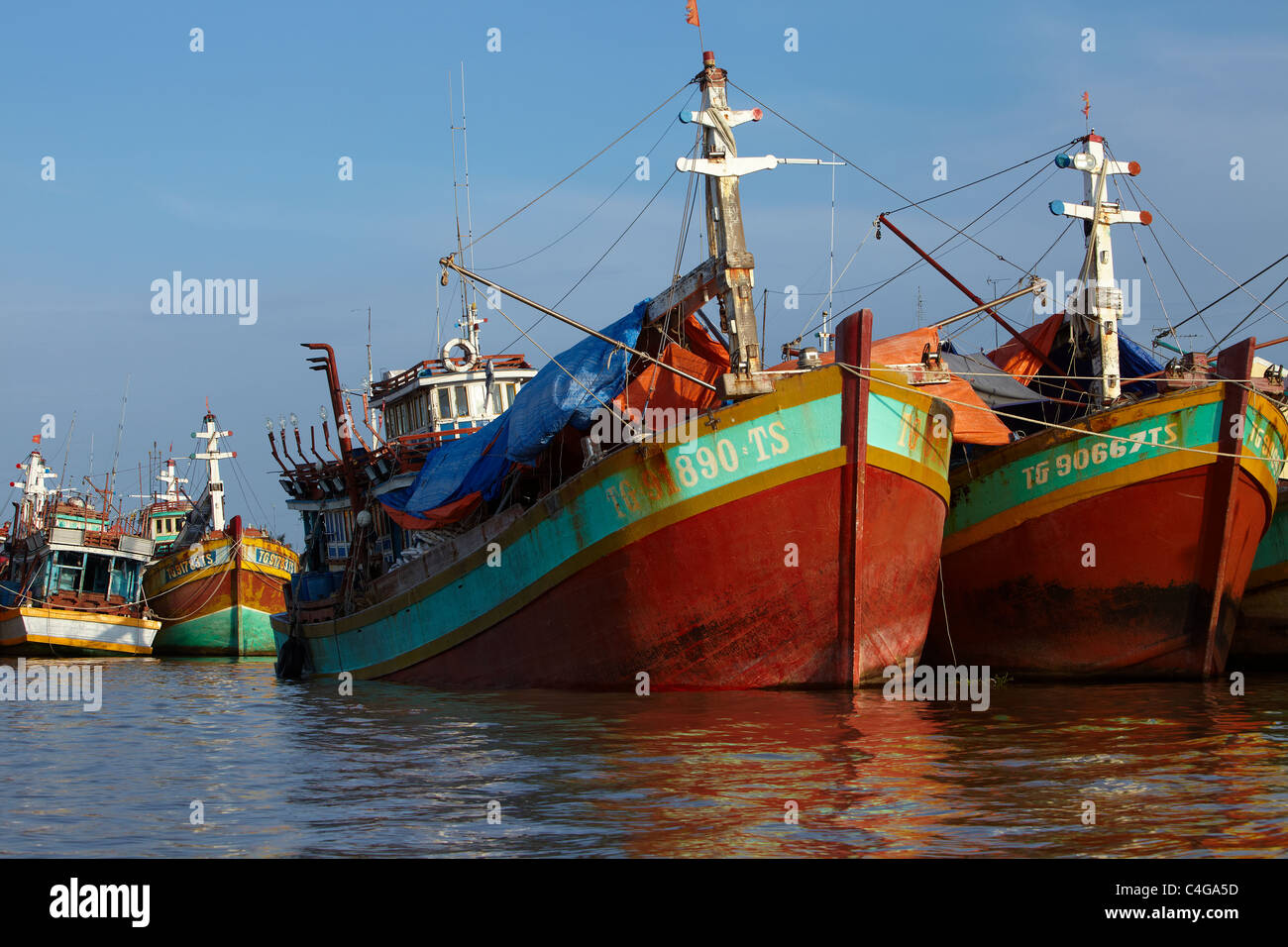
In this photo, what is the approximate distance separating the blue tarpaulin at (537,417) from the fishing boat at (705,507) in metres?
0.04

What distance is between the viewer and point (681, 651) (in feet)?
55.8

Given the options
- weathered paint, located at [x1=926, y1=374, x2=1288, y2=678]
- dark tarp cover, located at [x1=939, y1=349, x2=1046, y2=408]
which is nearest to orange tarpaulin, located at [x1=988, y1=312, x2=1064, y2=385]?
dark tarp cover, located at [x1=939, y1=349, x2=1046, y2=408]

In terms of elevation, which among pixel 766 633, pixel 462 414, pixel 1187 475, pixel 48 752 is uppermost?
pixel 462 414

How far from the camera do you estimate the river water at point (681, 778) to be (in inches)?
336

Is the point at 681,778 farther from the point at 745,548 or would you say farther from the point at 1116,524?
the point at 1116,524

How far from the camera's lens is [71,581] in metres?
44.9

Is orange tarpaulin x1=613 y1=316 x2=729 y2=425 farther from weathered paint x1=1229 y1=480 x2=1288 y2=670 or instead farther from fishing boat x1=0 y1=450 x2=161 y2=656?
fishing boat x1=0 y1=450 x2=161 y2=656

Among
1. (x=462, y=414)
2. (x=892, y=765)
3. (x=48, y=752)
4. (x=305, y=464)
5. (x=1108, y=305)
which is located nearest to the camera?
(x=892, y=765)

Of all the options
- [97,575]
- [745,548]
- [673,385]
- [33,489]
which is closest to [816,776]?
[745,548]

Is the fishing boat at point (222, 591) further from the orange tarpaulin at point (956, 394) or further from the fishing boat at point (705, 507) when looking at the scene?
the orange tarpaulin at point (956, 394)

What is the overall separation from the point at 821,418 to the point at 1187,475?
5.61 metres

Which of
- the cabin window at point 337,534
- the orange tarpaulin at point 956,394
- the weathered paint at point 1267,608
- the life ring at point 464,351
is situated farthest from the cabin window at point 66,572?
the weathered paint at point 1267,608
